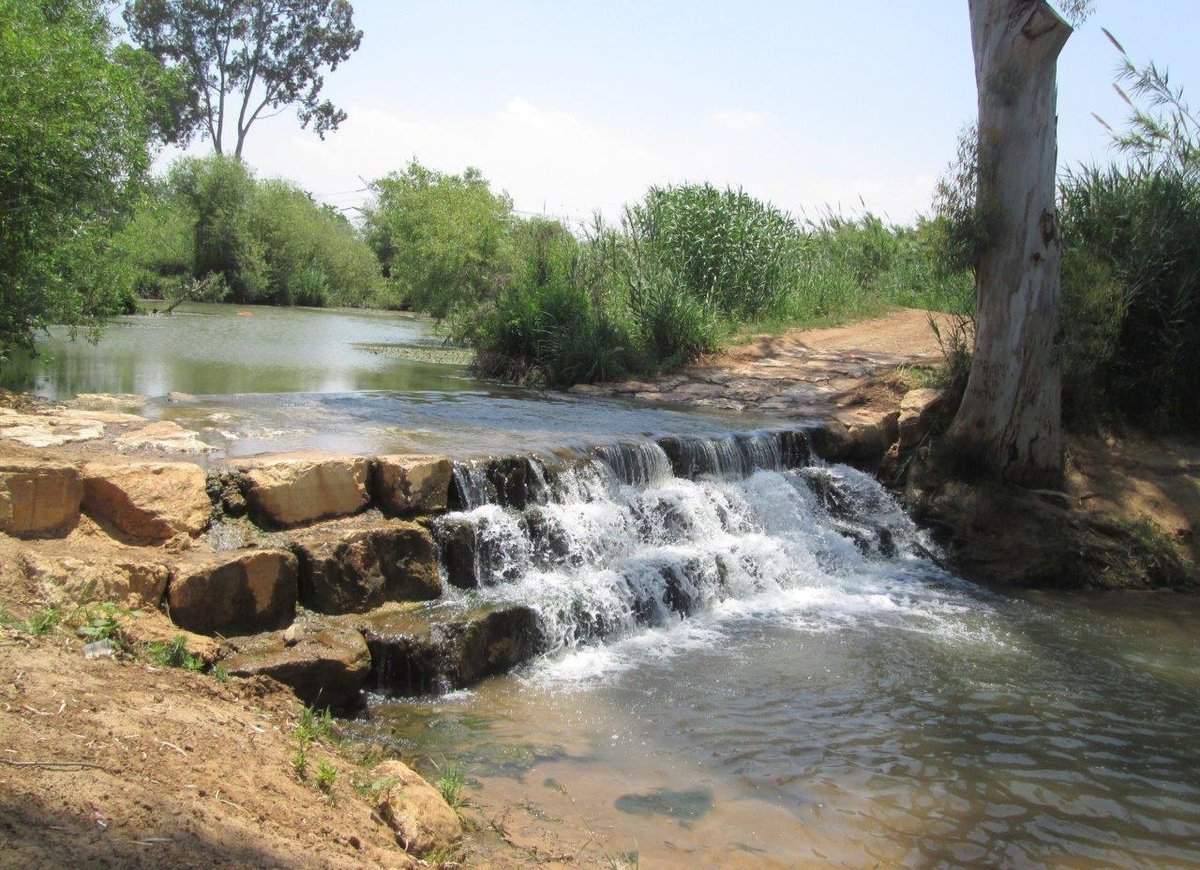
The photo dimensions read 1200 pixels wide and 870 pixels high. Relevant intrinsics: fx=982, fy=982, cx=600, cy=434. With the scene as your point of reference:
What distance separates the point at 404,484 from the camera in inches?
239

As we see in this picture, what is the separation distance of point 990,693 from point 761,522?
3.03 metres

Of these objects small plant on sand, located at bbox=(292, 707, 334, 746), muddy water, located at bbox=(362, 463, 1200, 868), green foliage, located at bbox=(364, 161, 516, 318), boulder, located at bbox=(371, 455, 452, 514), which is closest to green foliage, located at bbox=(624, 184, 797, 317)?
green foliage, located at bbox=(364, 161, 516, 318)

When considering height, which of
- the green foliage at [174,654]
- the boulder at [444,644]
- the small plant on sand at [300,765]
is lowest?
the boulder at [444,644]

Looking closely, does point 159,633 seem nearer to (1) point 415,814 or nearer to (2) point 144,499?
(2) point 144,499

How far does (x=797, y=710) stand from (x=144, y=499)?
3.54 meters

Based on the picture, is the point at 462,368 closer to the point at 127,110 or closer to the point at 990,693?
the point at 127,110

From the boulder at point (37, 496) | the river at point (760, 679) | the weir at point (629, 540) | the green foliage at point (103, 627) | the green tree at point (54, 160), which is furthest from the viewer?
the green tree at point (54, 160)

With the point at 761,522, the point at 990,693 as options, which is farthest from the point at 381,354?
the point at 990,693

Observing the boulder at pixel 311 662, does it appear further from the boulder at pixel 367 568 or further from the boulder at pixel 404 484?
the boulder at pixel 404 484

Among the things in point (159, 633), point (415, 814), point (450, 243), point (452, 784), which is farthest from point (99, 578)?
point (450, 243)

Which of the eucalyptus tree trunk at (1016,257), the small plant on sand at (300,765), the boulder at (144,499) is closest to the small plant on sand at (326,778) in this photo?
the small plant on sand at (300,765)

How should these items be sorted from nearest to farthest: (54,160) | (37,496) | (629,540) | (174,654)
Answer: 1. (174,654)
2. (37,496)
3. (54,160)
4. (629,540)

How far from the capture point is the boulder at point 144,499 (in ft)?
16.3

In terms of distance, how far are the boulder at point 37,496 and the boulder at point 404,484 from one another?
1.71 meters
